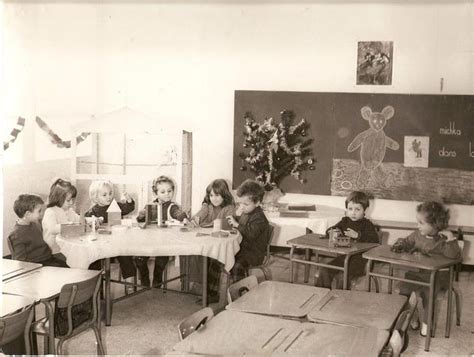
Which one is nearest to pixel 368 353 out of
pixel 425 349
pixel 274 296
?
pixel 274 296

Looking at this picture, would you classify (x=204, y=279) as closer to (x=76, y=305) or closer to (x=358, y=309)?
(x=76, y=305)

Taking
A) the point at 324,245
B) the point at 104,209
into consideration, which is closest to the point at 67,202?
the point at 104,209

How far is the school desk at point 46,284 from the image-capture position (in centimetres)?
292

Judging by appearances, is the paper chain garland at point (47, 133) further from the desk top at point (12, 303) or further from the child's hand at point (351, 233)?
the child's hand at point (351, 233)

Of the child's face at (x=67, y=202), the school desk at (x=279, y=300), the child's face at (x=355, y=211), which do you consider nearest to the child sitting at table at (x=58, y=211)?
the child's face at (x=67, y=202)

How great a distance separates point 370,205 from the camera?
5203 mm

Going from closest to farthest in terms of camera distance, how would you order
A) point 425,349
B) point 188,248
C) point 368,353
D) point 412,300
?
point 368,353 < point 412,300 < point 425,349 < point 188,248

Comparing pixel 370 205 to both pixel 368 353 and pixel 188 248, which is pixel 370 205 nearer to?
pixel 188 248

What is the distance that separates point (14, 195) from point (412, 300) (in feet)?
10.1

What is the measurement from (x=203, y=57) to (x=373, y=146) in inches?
74.2

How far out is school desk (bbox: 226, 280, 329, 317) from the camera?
9.05ft

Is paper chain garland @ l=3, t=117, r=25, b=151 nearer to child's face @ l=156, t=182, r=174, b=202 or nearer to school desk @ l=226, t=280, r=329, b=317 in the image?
child's face @ l=156, t=182, r=174, b=202

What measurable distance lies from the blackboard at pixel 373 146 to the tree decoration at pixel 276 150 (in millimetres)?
59

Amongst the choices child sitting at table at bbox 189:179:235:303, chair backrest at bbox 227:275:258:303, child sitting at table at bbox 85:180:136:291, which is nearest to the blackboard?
child sitting at table at bbox 189:179:235:303
